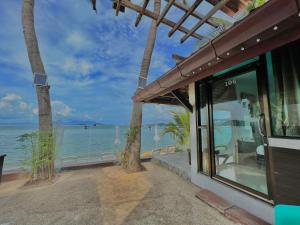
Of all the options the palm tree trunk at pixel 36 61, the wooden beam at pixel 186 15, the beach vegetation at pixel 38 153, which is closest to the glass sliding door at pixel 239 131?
the wooden beam at pixel 186 15

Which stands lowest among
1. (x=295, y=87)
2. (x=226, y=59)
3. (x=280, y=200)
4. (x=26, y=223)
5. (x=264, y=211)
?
(x=26, y=223)

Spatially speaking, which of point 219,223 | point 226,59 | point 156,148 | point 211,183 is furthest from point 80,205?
point 156,148

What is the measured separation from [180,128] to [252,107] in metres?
3.91

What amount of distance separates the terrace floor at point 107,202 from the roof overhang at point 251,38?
2.35 metres

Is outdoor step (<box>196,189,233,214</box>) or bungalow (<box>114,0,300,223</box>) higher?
bungalow (<box>114,0,300,223</box>)

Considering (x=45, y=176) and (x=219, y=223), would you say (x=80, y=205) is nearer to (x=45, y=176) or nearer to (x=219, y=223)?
(x=45, y=176)

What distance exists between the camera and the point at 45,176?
4.40m

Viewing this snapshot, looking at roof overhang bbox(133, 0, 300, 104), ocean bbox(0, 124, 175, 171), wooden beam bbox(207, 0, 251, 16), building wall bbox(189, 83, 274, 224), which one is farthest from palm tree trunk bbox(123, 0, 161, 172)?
roof overhang bbox(133, 0, 300, 104)

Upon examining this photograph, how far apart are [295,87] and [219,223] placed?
7.12 ft

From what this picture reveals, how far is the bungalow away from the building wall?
1 centimetres

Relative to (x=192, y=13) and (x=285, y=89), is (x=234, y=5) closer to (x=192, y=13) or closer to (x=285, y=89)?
(x=192, y=13)

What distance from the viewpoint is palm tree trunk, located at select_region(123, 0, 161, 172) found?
530 centimetres

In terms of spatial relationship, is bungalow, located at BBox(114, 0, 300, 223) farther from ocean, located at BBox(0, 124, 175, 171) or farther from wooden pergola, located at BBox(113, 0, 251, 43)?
ocean, located at BBox(0, 124, 175, 171)

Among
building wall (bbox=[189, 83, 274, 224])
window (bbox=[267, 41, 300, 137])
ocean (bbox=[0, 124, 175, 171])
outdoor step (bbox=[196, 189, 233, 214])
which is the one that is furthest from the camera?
ocean (bbox=[0, 124, 175, 171])
